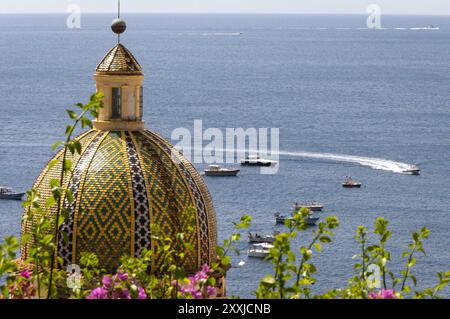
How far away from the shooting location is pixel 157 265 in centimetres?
1823

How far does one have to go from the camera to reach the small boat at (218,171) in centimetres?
10175

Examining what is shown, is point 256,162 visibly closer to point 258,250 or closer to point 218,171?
point 218,171

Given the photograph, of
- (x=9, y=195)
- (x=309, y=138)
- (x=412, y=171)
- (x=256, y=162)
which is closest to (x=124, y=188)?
(x=9, y=195)

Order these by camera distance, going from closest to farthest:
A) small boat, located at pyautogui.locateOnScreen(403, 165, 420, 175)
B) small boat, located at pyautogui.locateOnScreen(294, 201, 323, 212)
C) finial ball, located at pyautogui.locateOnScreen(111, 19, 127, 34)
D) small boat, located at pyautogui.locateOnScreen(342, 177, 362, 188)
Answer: finial ball, located at pyautogui.locateOnScreen(111, 19, 127, 34) → small boat, located at pyautogui.locateOnScreen(294, 201, 323, 212) → small boat, located at pyautogui.locateOnScreen(342, 177, 362, 188) → small boat, located at pyautogui.locateOnScreen(403, 165, 420, 175)

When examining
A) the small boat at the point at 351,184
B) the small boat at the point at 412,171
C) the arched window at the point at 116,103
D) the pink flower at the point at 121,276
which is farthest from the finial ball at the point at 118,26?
the small boat at the point at 412,171

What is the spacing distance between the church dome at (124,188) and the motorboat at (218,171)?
81.0 meters

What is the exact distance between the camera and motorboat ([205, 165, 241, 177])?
10175 centimetres

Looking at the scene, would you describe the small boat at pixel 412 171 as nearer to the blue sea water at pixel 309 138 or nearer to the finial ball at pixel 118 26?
the blue sea water at pixel 309 138

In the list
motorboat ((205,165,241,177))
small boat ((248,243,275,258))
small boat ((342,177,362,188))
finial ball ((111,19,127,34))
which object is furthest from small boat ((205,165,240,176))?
finial ball ((111,19,127,34))

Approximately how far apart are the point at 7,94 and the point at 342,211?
77.1 m

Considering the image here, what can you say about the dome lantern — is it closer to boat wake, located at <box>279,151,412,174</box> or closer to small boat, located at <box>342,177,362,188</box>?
small boat, located at <box>342,177,362,188</box>

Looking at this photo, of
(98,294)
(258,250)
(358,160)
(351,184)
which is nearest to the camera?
(98,294)

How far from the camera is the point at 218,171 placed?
101875 mm
